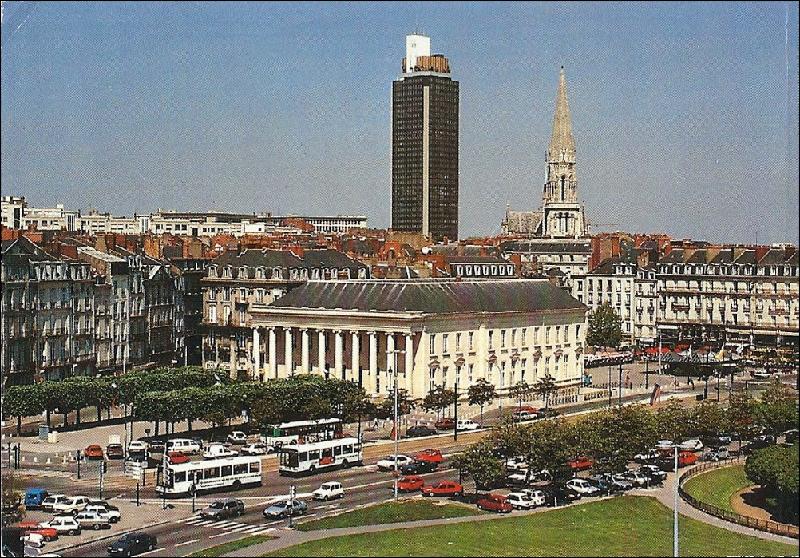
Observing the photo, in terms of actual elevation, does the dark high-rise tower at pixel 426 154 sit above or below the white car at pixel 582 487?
above

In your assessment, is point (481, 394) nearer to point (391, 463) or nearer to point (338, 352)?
point (338, 352)

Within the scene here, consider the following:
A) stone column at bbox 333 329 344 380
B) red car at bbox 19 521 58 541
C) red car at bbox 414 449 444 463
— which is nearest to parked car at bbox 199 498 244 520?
red car at bbox 19 521 58 541

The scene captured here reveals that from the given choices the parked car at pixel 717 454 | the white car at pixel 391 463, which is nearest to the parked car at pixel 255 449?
the white car at pixel 391 463

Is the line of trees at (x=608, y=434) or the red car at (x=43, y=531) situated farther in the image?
the line of trees at (x=608, y=434)

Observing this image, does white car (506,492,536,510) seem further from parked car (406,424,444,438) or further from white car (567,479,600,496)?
parked car (406,424,444,438)

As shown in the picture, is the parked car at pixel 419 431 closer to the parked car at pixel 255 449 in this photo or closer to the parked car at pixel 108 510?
the parked car at pixel 255 449

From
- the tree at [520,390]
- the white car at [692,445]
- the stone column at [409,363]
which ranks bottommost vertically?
the white car at [692,445]
